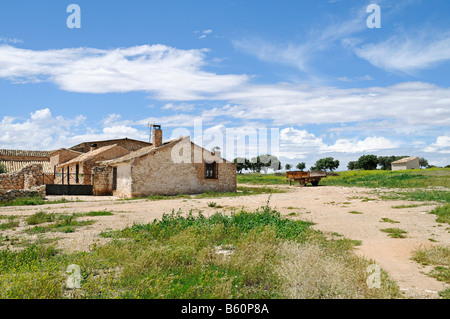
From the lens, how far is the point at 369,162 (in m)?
95.2

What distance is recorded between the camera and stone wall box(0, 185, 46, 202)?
20.8 meters

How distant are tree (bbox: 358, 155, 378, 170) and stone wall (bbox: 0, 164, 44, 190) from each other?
8614cm

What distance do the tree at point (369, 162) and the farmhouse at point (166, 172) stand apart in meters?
75.8

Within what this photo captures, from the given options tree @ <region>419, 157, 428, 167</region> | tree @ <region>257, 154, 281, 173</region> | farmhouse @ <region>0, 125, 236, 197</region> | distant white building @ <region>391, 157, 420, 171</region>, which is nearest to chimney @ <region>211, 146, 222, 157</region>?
farmhouse @ <region>0, 125, 236, 197</region>

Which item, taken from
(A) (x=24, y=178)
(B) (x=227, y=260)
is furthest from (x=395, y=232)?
(A) (x=24, y=178)

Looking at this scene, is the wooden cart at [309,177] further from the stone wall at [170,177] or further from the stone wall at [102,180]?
the stone wall at [102,180]

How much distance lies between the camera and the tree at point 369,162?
94688mm

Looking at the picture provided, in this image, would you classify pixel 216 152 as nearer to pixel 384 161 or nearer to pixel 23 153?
pixel 23 153

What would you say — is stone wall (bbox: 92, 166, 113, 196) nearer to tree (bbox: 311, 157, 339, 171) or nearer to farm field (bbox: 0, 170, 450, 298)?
farm field (bbox: 0, 170, 450, 298)
